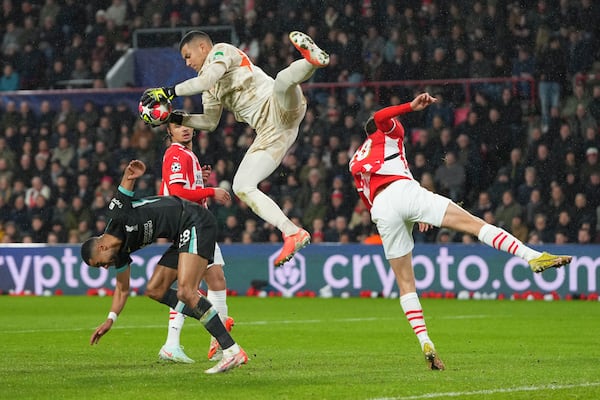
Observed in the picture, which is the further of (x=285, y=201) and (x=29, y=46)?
(x=29, y=46)

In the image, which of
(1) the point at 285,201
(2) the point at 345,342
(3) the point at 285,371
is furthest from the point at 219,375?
(1) the point at 285,201

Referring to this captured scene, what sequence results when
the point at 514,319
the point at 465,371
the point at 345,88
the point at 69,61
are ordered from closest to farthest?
the point at 465,371 → the point at 514,319 → the point at 345,88 → the point at 69,61

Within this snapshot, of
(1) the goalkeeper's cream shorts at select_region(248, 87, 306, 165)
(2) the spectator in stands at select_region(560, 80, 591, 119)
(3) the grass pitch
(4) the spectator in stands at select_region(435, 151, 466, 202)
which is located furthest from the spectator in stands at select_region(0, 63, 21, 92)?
(1) the goalkeeper's cream shorts at select_region(248, 87, 306, 165)

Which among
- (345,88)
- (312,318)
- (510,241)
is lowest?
(312,318)

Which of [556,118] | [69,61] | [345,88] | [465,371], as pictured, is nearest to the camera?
[465,371]

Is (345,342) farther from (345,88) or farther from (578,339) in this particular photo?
(345,88)

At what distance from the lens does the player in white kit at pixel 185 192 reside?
10.7 m

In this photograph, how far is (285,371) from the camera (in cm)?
969

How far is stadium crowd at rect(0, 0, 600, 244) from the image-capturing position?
20.8m

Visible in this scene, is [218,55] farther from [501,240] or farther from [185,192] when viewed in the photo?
[501,240]

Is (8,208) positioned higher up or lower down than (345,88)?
lower down

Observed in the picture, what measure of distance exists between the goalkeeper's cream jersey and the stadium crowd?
9.68 m

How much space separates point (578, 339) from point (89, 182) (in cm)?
1381

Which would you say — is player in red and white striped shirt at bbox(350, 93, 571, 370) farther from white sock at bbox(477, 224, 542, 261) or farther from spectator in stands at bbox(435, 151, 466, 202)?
spectator in stands at bbox(435, 151, 466, 202)
